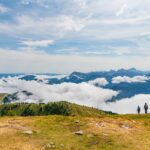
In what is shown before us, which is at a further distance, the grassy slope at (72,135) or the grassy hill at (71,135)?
the grassy slope at (72,135)

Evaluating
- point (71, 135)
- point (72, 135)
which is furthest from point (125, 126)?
point (71, 135)

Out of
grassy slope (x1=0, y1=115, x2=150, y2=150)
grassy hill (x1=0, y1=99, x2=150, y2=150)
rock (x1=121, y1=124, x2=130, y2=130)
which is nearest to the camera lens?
grassy hill (x1=0, y1=99, x2=150, y2=150)

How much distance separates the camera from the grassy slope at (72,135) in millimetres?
50375

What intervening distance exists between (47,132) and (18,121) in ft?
41.7

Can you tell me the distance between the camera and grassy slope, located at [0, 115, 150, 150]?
50.4m

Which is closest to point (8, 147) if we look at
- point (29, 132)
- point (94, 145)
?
point (29, 132)

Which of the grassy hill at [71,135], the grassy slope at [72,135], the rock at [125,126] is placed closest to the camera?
the grassy hill at [71,135]

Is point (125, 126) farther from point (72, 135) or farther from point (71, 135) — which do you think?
point (71, 135)

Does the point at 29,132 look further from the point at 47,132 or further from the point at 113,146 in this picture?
the point at 113,146

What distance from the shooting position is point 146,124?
7469 centimetres

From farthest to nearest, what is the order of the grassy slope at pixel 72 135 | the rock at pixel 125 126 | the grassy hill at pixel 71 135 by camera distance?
the rock at pixel 125 126 → the grassy slope at pixel 72 135 → the grassy hill at pixel 71 135

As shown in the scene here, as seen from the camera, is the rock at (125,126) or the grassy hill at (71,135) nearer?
the grassy hill at (71,135)

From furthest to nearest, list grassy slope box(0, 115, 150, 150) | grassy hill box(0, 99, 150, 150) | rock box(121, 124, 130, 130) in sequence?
1. rock box(121, 124, 130, 130)
2. grassy slope box(0, 115, 150, 150)
3. grassy hill box(0, 99, 150, 150)

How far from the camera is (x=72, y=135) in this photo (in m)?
55.8
